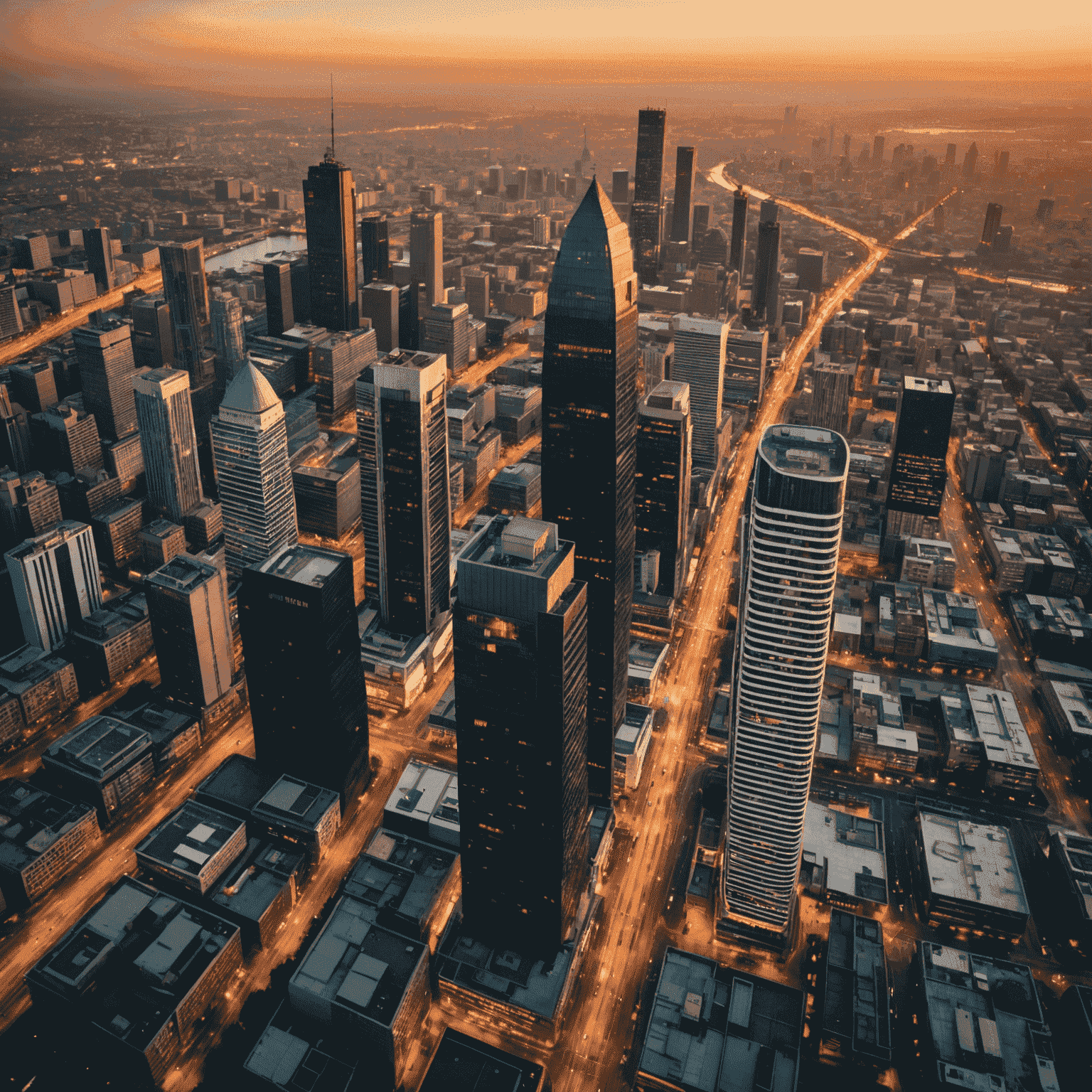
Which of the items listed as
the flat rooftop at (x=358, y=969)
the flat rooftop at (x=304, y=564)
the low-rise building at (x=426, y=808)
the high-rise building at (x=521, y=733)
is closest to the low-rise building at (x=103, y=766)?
the low-rise building at (x=426, y=808)

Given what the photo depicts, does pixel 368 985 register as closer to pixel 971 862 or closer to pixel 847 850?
pixel 847 850

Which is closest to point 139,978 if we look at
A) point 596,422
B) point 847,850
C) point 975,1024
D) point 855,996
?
point 855,996

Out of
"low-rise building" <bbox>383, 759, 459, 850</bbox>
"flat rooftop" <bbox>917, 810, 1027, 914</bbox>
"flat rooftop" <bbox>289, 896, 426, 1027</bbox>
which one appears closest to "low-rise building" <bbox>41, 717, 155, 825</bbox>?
"low-rise building" <bbox>383, 759, 459, 850</bbox>

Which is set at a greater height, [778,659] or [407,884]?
[778,659]

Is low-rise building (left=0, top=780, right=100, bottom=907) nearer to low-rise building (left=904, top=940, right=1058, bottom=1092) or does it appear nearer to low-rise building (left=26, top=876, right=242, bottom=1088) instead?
low-rise building (left=26, top=876, right=242, bottom=1088)

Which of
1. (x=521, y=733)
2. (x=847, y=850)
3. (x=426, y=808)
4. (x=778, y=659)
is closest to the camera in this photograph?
(x=521, y=733)

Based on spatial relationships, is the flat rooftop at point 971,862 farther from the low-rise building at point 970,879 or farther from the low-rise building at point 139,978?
the low-rise building at point 139,978
